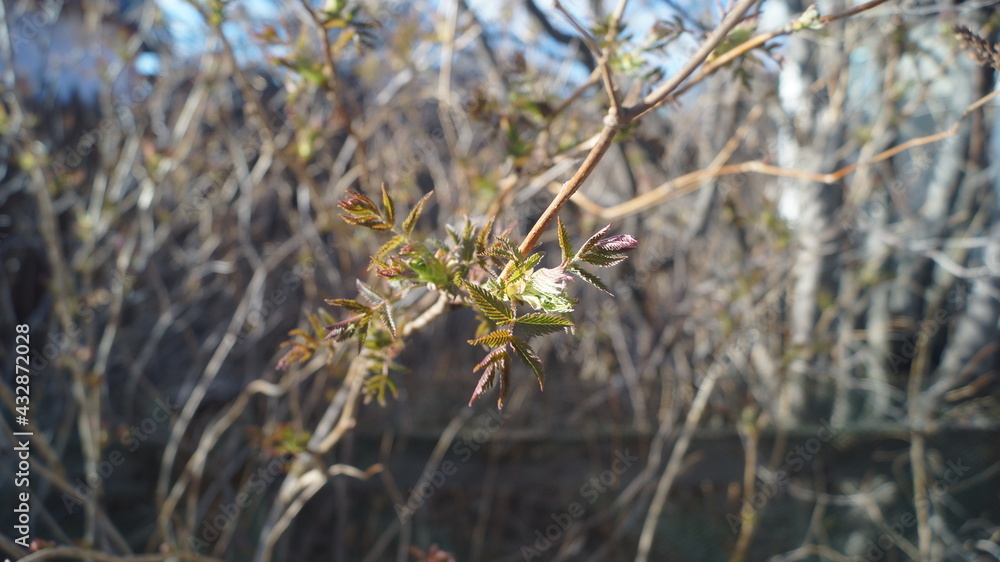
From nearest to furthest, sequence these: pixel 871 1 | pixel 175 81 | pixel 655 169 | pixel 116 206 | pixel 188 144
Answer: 1. pixel 871 1
2. pixel 116 206
3. pixel 188 144
4. pixel 655 169
5. pixel 175 81

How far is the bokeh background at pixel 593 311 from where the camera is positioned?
251cm

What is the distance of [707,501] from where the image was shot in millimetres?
2969

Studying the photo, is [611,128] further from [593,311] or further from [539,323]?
[593,311]

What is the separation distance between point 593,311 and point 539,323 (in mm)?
2354

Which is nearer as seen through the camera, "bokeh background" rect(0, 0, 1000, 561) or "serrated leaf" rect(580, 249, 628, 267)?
"serrated leaf" rect(580, 249, 628, 267)

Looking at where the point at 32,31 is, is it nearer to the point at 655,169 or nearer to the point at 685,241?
the point at 655,169

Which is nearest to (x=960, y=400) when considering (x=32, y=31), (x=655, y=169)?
(x=655, y=169)

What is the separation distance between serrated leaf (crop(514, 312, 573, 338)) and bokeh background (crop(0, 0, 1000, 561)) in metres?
1.58

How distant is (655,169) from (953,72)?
4.62 feet

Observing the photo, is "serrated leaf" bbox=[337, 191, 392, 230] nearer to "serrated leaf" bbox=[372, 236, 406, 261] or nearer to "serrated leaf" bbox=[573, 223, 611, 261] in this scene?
"serrated leaf" bbox=[372, 236, 406, 261]

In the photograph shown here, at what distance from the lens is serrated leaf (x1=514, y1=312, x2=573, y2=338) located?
0.75m

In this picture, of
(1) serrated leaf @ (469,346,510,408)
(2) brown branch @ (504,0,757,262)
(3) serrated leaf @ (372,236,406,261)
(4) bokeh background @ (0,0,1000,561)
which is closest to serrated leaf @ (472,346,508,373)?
(1) serrated leaf @ (469,346,510,408)

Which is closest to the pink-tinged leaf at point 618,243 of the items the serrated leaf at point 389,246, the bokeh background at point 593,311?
the serrated leaf at point 389,246

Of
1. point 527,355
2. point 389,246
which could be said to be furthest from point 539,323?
point 389,246
